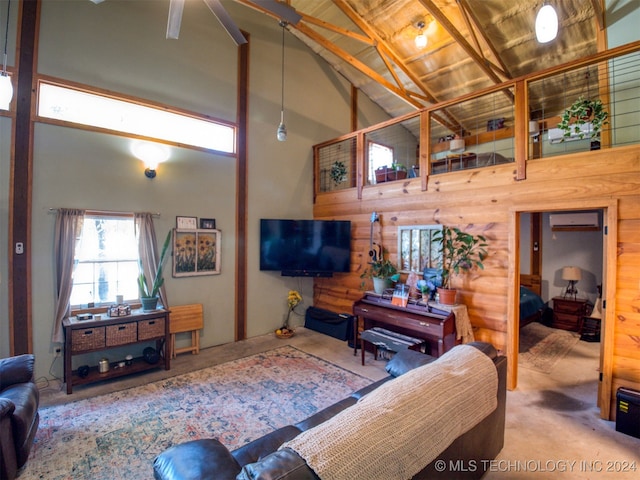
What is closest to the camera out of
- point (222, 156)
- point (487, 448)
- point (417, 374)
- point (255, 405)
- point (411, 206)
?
point (417, 374)

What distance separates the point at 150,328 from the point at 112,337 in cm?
38

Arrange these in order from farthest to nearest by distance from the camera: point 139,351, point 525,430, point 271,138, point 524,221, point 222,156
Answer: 1. point 524,221
2. point 271,138
3. point 222,156
4. point 139,351
5. point 525,430

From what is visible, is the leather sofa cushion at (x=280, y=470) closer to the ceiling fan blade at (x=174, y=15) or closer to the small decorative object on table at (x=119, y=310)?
the ceiling fan blade at (x=174, y=15)

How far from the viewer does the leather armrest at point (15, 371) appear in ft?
7.69

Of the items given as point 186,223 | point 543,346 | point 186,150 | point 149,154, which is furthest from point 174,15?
point 543,346

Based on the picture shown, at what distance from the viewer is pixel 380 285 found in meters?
4.32

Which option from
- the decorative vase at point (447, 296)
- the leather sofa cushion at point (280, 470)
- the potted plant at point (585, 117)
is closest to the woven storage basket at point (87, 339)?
the leather sofa cushion at point (280, 470)

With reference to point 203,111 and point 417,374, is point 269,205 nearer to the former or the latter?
point 203,111

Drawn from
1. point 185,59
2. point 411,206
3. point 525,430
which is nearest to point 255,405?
point 525,430

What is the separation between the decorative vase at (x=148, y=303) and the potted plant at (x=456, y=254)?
3.48 m

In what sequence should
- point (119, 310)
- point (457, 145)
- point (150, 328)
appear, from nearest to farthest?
point (119, 310), point (150, 328), point (457, 145)

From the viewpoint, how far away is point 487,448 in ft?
6.71

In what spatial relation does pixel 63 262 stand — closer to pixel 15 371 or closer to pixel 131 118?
pixel 15 371

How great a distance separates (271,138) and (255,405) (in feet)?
13.2
